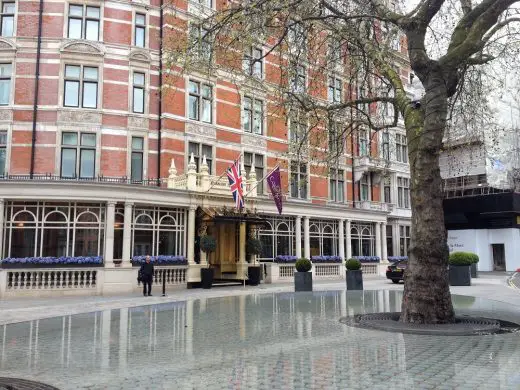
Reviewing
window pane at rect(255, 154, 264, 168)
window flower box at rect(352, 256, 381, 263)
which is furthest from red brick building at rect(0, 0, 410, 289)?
window flower box at rect(352, 256, 381, 263)

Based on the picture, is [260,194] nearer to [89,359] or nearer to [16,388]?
[89,359]

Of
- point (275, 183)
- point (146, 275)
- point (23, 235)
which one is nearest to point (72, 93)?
point (23, 235)

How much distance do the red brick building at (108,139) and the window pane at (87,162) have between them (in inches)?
1.9

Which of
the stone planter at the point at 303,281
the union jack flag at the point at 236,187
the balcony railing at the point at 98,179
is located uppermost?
the balcony railing at the point at 98,179

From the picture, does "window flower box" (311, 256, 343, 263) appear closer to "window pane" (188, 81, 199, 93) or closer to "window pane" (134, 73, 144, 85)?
"window pane" (188, 81, 199, 93)

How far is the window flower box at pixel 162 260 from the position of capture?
20781 millimetres

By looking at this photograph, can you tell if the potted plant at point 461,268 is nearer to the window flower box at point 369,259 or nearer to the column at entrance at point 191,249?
the window flower box at point 369,259

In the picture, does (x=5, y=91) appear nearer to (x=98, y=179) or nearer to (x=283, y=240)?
(x=98, y=179)

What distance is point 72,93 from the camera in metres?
23.4

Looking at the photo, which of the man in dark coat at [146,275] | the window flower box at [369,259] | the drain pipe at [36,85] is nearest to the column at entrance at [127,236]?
the man in dark coat at [146,275]

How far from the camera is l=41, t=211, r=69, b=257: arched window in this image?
19.9m

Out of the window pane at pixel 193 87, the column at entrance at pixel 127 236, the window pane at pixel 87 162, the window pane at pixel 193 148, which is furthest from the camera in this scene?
the window pane at pixel 193 87

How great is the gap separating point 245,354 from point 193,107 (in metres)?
20.0

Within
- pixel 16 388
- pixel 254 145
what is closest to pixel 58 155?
pixel 254 145
